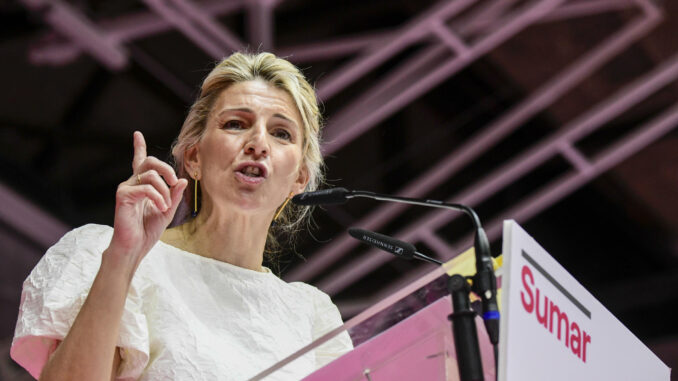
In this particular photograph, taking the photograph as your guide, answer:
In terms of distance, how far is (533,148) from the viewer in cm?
361

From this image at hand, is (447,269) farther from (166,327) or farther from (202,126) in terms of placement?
(202,126)

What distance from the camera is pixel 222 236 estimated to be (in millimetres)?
1912

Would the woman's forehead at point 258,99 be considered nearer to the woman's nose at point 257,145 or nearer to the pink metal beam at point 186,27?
the woman's nose at point 257,145

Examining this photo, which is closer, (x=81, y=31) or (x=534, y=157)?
(x=81, y=31)

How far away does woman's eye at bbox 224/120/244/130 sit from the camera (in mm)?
1928

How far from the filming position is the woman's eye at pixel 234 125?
1.93m

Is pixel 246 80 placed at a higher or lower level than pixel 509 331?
higher

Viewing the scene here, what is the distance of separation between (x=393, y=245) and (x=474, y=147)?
7.13 ft

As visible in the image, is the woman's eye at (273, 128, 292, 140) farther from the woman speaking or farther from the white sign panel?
the white sign panel

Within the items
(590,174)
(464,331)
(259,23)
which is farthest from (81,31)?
(464,331)

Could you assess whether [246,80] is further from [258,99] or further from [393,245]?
[393,245]

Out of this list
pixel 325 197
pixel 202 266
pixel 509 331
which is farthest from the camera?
pixel 202 266

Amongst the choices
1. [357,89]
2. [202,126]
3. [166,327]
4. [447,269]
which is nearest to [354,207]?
[357,89]

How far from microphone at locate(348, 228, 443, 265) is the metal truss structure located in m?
1.84
